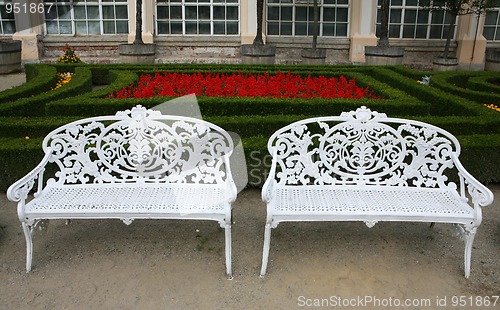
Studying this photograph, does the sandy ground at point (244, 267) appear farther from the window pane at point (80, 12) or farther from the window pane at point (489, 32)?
the window pane at point (489, 32)

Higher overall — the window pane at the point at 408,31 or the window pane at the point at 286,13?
the window pane at the point at 286,13

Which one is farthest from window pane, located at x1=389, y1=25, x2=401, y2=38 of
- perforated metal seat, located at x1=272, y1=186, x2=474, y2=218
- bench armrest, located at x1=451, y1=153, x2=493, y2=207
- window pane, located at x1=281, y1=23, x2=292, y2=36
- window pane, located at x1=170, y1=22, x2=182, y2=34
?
bench armrest, located at x1=451, y1=153, x2=493, y2=207

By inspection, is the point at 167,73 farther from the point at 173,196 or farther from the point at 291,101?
the point at 173,196

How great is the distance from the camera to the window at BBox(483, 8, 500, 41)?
15.7 m

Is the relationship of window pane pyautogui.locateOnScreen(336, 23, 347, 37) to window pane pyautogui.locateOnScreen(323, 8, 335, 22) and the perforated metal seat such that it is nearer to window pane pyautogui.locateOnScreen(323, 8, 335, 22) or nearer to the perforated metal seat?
window pane pyautogui.locateOnScreen(323, 8, 335, 22)

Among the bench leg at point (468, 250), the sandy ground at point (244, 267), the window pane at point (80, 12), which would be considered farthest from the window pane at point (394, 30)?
the bench leg at point (468, 250)

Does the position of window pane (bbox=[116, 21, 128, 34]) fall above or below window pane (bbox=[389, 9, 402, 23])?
below

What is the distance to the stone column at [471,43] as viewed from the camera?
50.4ft

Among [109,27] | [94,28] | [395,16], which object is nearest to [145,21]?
[109,27]

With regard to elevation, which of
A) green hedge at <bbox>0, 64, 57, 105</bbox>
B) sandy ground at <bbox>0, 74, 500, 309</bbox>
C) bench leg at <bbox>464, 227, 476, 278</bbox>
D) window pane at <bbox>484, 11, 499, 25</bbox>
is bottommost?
sandy ground at <bbox>0, 74, 500, 309</bbox>

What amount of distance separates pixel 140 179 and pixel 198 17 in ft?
42.1

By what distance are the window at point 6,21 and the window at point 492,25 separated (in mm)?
16505

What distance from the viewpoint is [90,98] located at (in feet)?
19.3

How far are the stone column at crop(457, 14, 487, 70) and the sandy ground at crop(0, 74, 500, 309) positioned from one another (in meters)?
13.3
